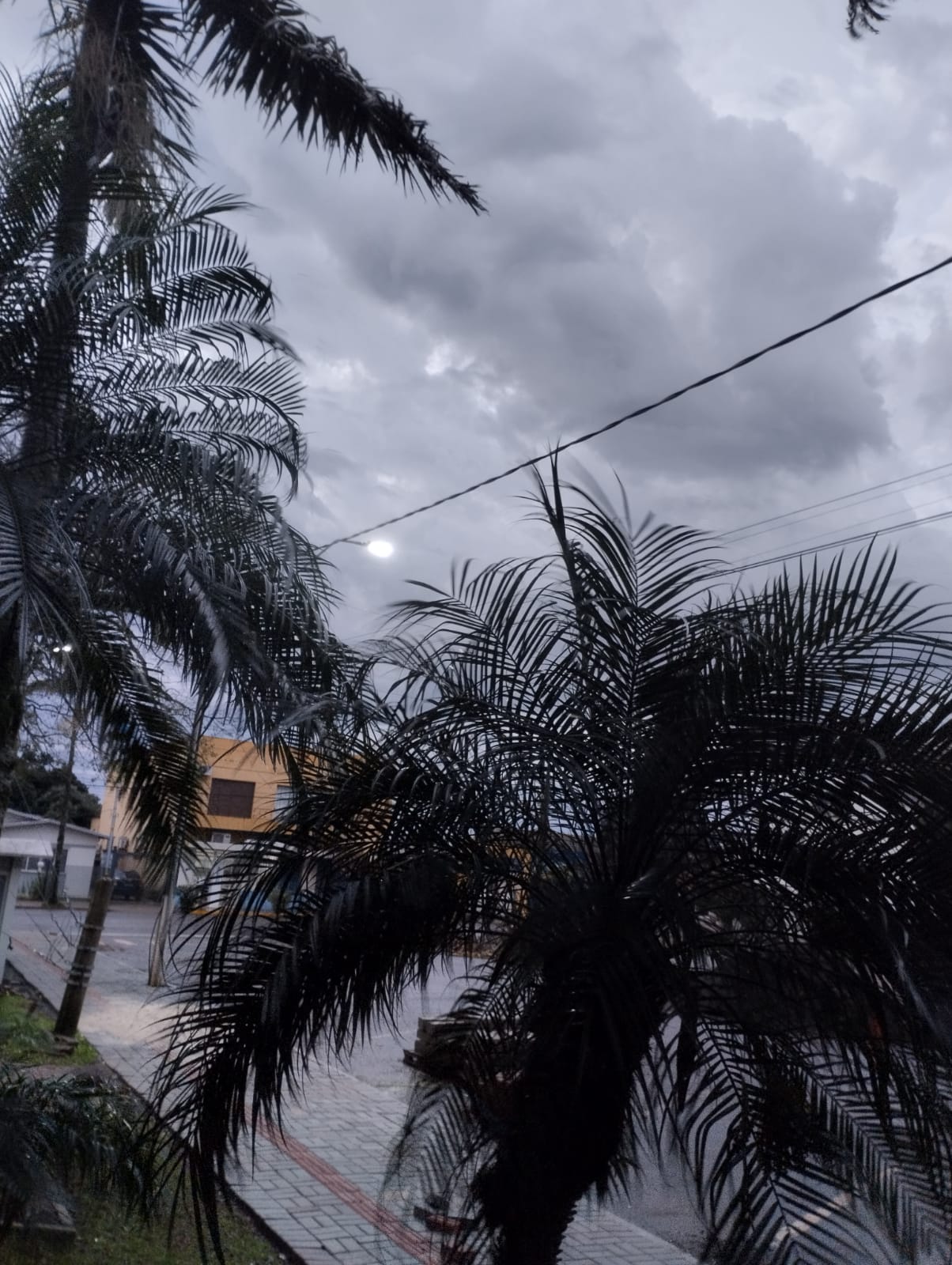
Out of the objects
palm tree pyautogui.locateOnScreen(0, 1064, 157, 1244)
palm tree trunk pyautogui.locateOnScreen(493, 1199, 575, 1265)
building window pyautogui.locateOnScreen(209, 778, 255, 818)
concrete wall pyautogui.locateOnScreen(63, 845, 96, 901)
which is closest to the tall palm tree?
palm tree trunk pyautogui.locateOnScreen(493, 1199, 575, 1265)

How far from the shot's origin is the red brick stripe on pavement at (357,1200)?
23.4ft

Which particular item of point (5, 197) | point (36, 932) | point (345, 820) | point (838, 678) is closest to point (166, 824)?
point (345, 820)

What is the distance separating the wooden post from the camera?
13.7m

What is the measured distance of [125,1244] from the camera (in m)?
6.89

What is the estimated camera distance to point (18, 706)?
6.05 metres

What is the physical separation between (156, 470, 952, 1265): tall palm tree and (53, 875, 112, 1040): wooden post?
10.5m

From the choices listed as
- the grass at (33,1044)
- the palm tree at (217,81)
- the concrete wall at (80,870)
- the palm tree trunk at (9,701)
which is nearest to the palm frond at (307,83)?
the palm tree at (217,81)

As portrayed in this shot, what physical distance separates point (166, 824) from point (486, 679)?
2424 millimetres

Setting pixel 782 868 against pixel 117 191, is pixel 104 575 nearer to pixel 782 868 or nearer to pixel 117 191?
pixel 117 191

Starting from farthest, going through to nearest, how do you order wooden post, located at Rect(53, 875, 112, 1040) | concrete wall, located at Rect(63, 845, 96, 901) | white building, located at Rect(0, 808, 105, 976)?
concrete wall, located at Rect(63, 845, 96, 901), white building, located at Rect(0, 808, 105, 976), wooden post, located at Rect(53, 875, 112, 1040)

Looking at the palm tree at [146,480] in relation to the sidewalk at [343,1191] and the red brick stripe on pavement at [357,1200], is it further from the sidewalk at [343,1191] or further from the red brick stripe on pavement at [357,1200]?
the red brick stripe on pavement at [357,1200]

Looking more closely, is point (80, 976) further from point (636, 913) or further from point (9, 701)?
point (636, 913)

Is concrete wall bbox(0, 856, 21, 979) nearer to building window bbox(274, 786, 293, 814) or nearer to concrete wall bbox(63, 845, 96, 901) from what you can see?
building window bbox(274, 786, 293, 814)

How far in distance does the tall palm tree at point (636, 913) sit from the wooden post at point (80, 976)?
1054cm
